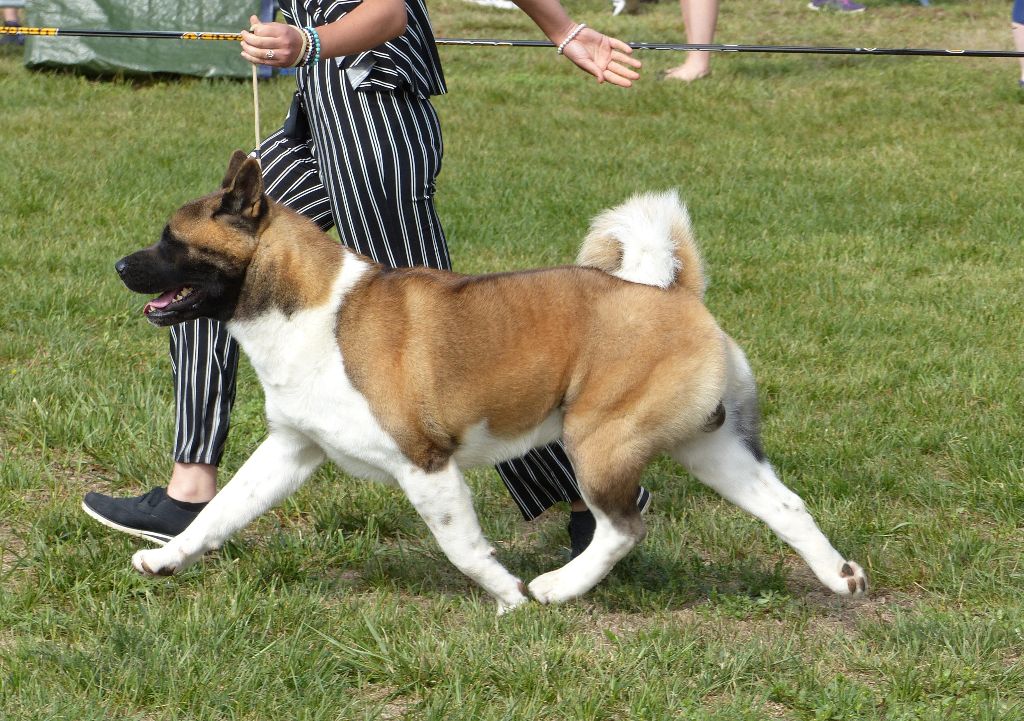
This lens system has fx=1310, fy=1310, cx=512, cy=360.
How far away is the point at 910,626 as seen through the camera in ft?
11.3

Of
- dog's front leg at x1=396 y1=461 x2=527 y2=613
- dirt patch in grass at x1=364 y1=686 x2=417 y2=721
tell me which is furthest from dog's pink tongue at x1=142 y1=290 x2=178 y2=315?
dirt patch in grass at x1=364 y1=686 x2=417 y2=721

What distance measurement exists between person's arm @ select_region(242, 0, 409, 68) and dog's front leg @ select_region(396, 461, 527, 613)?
1121 millimetres

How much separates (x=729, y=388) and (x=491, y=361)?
67 centimetres

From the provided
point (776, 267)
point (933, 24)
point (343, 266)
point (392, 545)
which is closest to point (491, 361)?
point (343, 266)

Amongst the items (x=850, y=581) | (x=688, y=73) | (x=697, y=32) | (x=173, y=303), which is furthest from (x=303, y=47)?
(x=688, y=73)

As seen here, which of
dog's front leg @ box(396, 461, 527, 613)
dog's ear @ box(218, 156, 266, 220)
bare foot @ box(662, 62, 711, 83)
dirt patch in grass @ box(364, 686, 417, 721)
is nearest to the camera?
dirt patch in grass @ box(364, 686, 417, 721)

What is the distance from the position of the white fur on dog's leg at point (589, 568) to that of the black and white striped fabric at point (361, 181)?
48 cm

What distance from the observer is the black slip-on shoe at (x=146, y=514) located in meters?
3.96

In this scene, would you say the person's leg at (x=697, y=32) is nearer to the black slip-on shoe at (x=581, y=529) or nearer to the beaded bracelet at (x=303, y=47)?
the black slip-on shoe at (x=581, y=529)

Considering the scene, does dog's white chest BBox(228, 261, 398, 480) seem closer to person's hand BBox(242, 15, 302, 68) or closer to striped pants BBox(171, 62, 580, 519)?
striped pants BBox(171, 62, 580, 519)

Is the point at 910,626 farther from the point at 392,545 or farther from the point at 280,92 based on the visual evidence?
the point at 280,92


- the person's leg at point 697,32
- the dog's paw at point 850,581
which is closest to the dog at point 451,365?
the dog's paw at point 850,581

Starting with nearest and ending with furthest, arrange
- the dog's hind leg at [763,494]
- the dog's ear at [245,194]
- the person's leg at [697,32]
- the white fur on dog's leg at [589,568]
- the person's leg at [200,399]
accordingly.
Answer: the dog's ear at [245,194] → the white fur on dog's leg at [589,568] → the dog's hind leg at [763,494] → the person's leg at [200,399] → the person's leg at [697,32]

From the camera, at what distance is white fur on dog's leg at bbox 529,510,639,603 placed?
3500 mm
